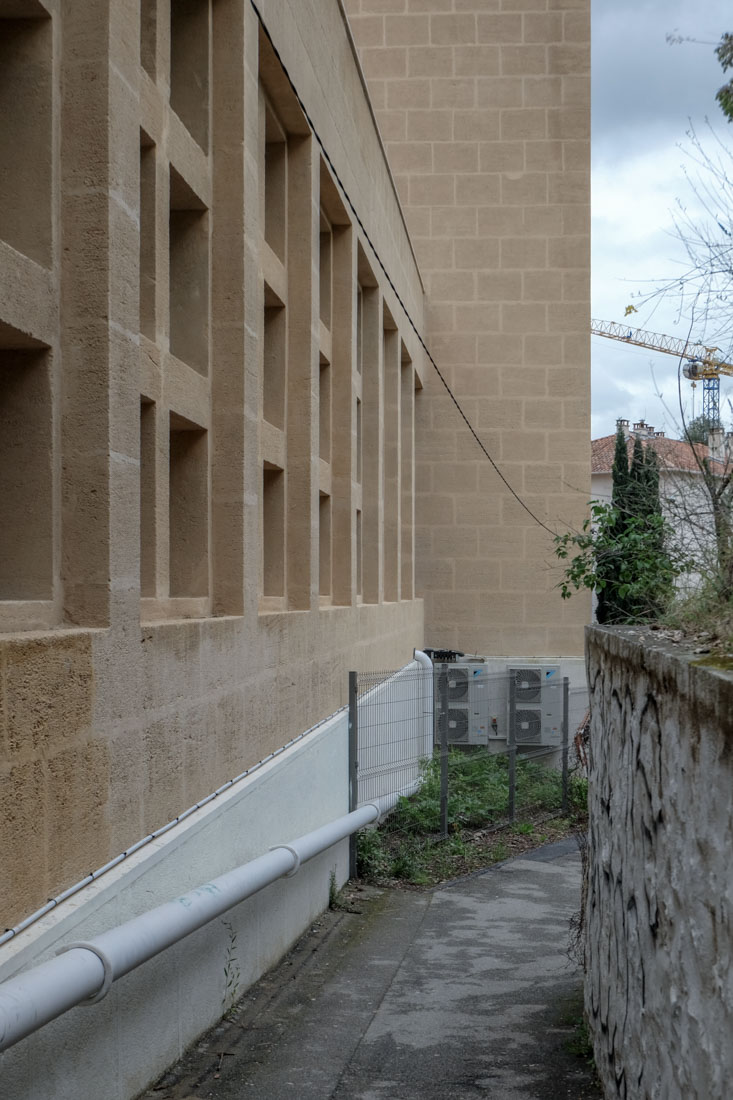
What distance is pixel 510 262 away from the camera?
20.5 m

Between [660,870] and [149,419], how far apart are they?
11.1 feet

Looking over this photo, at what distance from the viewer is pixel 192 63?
755 centimetres

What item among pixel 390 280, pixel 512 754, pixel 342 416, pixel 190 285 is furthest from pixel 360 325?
pixel 190 285

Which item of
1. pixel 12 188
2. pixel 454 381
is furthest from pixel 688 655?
pixel 454 381

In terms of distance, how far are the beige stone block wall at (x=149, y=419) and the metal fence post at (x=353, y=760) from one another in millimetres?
267

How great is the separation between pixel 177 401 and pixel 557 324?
14.5 metres

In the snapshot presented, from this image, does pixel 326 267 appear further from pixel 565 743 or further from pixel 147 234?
pixel 565 743

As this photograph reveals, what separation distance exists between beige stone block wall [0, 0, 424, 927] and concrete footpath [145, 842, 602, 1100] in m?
1.37

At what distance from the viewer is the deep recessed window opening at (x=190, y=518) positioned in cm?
738

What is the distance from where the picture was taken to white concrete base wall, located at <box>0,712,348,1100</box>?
4.45m

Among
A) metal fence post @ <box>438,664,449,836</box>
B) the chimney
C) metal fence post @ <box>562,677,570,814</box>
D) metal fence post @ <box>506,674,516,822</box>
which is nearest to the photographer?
the chimney

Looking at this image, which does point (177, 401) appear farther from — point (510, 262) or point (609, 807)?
point (510, 262)

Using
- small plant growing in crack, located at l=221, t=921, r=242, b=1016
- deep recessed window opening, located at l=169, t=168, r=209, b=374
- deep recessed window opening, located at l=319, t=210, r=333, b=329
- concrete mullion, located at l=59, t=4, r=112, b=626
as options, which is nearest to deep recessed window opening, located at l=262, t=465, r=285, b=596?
deep recessed window opening, located at l=169, t=168, r=209, b=374

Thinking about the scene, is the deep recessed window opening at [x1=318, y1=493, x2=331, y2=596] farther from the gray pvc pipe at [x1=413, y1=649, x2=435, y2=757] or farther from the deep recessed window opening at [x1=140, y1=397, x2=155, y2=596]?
the deep recessed window opening at [x1=140, y1=397, x2=155, y2=596]
